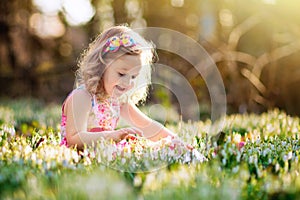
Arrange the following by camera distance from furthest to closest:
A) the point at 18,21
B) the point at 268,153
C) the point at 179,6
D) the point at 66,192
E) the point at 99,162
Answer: the point at 18,21 → the point at 179,6 → the point at 268,153 → the point at 99,162 → the point at 66,192

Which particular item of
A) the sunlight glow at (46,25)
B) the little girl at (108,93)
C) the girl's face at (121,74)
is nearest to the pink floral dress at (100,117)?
the little girl at (108,93)

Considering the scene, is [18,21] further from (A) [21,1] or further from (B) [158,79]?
(B) [158,79]

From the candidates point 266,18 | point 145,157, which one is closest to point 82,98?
point 145,157

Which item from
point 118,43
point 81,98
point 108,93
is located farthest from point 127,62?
point 81,98

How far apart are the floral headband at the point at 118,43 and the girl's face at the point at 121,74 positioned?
12 centimetres

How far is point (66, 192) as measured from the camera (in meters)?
2.61

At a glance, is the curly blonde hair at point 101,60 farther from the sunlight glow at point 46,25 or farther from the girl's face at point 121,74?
the sunlight glow at point 46,25

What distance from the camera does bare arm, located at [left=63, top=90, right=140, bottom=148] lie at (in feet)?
14.8

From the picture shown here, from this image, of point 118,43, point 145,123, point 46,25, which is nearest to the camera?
point 118,43

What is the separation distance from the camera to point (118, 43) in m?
4.98

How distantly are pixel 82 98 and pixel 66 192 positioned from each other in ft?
7.74

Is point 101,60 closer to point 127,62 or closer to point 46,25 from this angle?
point 127,62

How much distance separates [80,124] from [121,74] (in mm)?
574

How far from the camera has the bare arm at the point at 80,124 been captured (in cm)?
452
